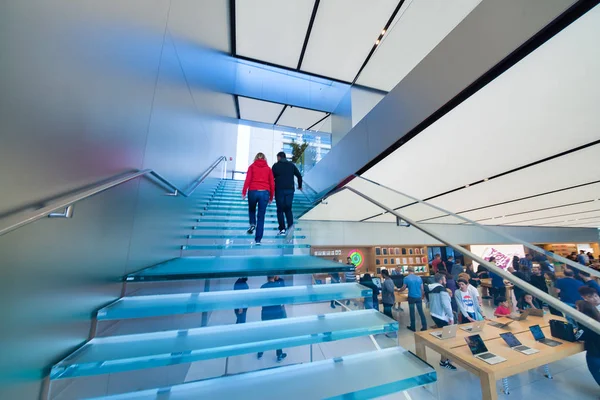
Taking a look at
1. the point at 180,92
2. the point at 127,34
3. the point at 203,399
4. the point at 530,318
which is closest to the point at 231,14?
the point at 180,92

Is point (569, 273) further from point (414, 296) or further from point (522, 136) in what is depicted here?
point (414, 296)

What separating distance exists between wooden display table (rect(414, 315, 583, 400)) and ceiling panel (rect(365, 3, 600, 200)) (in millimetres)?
1903

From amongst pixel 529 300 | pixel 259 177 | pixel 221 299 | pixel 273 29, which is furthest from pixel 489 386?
pixel 273 29

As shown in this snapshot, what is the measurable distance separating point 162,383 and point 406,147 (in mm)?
3667

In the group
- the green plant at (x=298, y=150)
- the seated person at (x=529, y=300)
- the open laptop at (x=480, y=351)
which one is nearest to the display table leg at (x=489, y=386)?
the open laptop at (x=480, y=351)

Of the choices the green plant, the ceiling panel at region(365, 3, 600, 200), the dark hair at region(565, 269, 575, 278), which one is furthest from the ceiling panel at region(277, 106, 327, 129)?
the dark hair at region(565, 269, 575, 278)

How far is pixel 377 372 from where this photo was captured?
51.8 inches

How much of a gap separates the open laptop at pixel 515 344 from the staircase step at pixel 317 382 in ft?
8.04

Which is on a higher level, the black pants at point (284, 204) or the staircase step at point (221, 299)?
the black pants at point (284, 204)

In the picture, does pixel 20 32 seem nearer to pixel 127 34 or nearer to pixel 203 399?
pixel 127 34

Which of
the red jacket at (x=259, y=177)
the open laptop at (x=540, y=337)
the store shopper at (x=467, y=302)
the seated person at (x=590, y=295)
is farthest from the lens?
the red jacket at (x=259, y=177)

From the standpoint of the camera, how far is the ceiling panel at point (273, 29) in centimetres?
418

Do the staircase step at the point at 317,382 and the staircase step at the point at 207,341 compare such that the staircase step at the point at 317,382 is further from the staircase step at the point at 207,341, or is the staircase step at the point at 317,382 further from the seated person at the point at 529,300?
the seated person at the point at 529,300

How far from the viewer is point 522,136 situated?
2393mm
